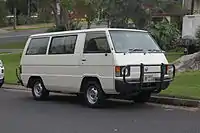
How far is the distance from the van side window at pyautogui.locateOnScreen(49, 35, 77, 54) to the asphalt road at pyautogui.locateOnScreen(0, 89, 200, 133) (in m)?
1.47

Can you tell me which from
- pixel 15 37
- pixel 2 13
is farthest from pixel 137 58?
pixel 2 13

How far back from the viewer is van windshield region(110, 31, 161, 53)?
12.2 m

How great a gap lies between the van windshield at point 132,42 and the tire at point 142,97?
4.16ft

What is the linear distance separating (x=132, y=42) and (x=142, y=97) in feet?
5.55

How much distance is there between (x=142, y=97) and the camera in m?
13.3

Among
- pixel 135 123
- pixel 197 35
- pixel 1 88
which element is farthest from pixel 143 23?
pixel 135 123

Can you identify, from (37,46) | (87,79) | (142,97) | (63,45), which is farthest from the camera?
(37,46)

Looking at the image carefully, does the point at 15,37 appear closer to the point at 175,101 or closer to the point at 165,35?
the point at 165,35

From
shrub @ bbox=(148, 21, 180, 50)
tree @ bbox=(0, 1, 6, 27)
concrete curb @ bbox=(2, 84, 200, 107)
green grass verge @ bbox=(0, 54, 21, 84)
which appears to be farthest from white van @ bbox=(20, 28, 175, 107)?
tree @ bbox=(0, 1, 6, 27)

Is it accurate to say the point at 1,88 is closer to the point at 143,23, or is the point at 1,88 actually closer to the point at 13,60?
the point at 13,60

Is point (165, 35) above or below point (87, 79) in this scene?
above

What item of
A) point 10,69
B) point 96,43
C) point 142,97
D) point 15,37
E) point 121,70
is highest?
point 96,43

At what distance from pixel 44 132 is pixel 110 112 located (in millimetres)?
2770

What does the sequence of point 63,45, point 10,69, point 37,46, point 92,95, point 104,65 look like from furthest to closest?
point 10,69
point 37,46
point 63,45
point 92,95
point 104,65
